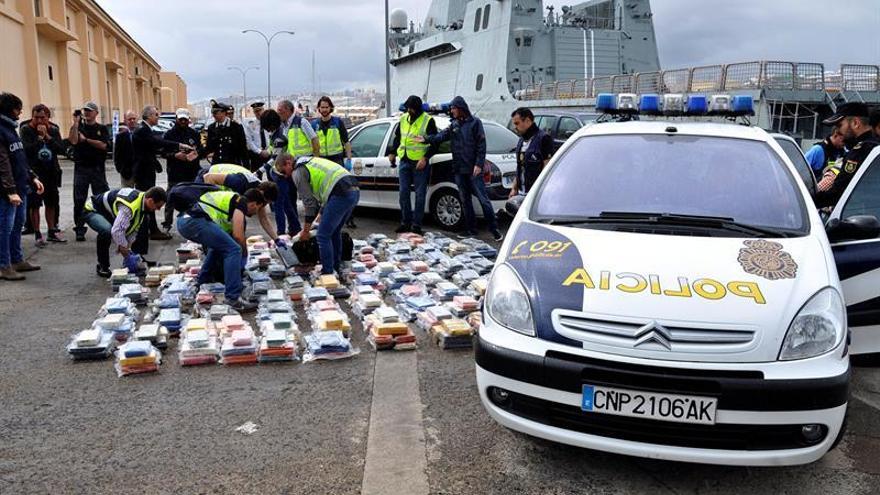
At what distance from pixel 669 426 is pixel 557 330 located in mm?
573

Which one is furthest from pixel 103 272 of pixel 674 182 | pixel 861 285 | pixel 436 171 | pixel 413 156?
pixel 861 285

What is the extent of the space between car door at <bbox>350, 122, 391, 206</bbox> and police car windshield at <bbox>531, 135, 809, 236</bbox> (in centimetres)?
597

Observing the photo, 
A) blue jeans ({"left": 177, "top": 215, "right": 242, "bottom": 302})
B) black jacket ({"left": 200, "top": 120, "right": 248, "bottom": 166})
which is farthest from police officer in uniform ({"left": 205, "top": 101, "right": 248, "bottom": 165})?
blue jeans ({"left": 177, "top": 215, "right": 242, "bottom": 302})

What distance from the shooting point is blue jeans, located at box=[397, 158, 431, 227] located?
348 inches

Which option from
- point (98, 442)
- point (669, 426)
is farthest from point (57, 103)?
point (669, 426)

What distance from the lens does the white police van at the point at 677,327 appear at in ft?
8.78

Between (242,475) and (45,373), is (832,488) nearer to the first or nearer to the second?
(242,475)

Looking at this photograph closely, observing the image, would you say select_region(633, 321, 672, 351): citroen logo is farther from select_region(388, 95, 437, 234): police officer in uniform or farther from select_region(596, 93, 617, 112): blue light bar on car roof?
select_region(388, 95, 437, 234): police officer in uniform

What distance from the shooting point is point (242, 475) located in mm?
3070

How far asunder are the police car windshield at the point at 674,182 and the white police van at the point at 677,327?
0.05 feet

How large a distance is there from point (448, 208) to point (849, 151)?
4.98 meters

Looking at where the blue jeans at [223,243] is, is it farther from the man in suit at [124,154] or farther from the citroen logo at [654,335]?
the citroen logo at [654,335]

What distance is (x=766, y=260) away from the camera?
3102 mm

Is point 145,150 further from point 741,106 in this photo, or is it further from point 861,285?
point 861,285
